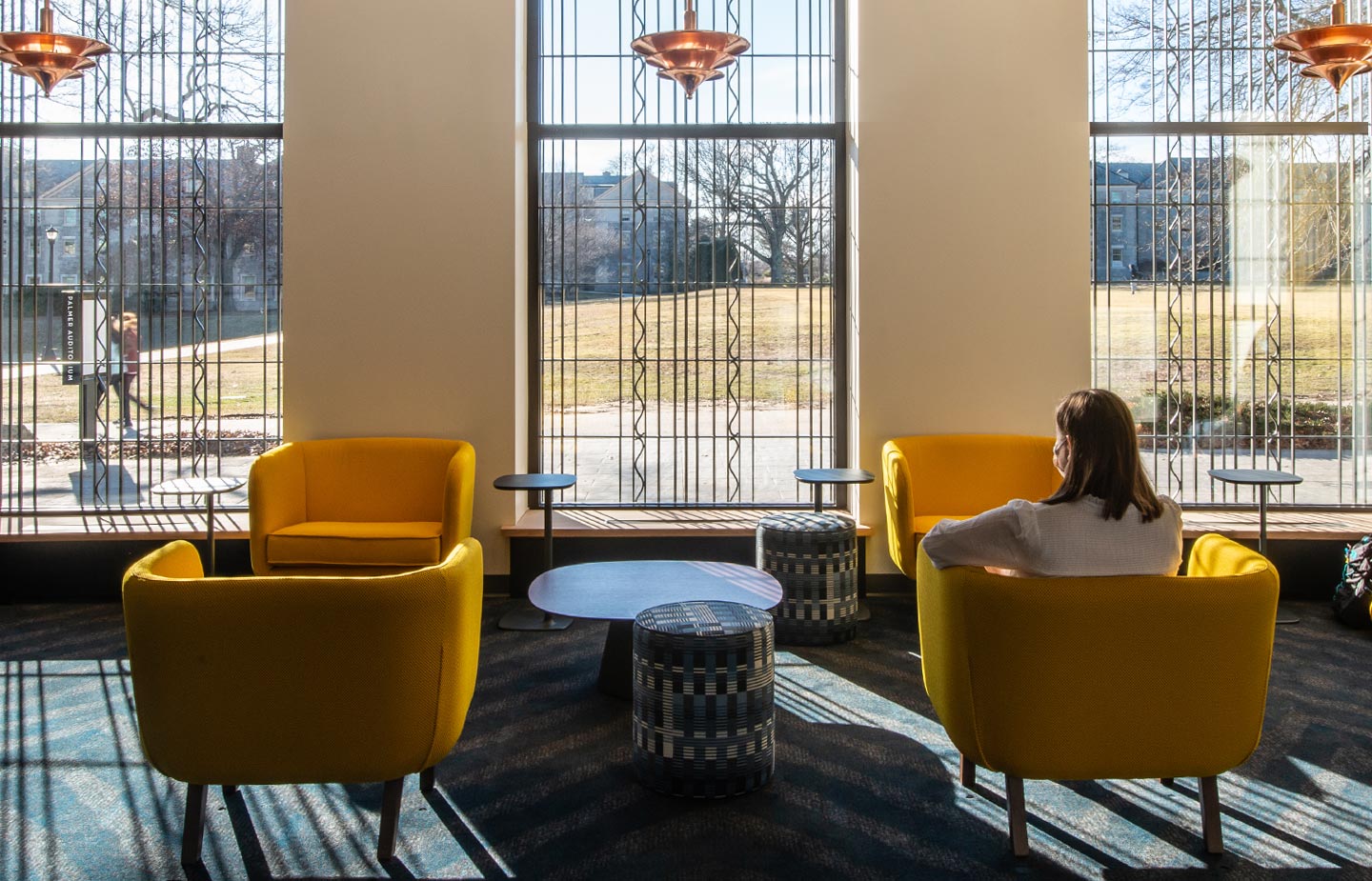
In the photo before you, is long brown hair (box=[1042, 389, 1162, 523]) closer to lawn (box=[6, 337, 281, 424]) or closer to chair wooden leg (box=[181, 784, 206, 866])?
chair wooden leg (box=[181, 784, 206, 866])

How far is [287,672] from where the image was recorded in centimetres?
258

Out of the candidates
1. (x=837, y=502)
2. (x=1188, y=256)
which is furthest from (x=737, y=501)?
(x=1188, y=256)

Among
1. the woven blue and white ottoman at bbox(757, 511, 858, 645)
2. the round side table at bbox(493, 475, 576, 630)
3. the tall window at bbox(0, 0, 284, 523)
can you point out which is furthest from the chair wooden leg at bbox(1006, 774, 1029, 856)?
the tall window at bbox(0, 0, 284, 523)

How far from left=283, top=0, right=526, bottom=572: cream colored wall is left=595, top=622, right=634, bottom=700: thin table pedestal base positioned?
218 centimetres

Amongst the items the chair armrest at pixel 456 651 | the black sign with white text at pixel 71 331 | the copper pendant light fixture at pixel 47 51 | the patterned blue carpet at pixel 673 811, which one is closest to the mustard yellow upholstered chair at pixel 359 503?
the patterned blue carpet at pixel 673 811

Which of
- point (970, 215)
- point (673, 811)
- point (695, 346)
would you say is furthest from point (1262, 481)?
point (673, 811)

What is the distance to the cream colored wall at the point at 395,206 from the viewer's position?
20.2ft

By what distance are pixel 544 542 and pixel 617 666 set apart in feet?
5.25

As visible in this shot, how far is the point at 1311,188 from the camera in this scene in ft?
21.5

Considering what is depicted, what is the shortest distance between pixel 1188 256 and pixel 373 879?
6.02 metres

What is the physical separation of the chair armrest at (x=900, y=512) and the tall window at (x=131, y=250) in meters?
3.98

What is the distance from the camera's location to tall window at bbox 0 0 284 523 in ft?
21.1

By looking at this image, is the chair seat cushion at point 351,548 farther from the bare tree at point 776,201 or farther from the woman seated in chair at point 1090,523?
the woman seated in chair at point 1090,523

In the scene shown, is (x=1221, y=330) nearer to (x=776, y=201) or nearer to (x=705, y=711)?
(x=776, y=201)
